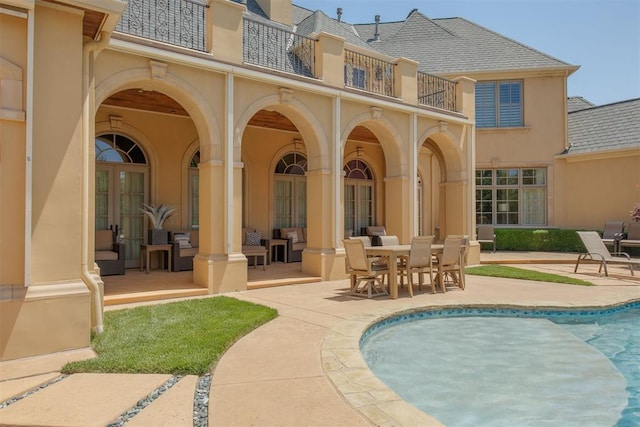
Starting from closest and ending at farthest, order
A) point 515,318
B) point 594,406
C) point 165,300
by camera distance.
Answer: point 594,406, point 515,318, point 165,300

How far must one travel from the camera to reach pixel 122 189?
1011 centimetres

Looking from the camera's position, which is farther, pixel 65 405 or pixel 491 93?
pixel 491 93

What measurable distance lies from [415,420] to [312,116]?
287 inches

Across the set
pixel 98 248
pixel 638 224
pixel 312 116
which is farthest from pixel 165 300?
pixel 638 224

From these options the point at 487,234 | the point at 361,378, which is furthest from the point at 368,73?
the point at 361,378

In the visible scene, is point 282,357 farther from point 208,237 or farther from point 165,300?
point 208,237

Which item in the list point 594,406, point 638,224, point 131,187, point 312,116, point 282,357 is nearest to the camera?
point 594,406

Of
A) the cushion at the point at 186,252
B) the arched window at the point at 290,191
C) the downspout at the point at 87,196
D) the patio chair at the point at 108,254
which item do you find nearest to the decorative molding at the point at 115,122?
the patio chair at the point at 108,254

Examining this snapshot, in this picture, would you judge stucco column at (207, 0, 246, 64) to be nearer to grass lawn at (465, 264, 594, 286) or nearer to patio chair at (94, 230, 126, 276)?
patio chair at (94, 230, 126, 276)

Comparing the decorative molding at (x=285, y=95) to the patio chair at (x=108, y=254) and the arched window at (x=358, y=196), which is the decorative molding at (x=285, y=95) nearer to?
the patio chair at (x=108, y=254)

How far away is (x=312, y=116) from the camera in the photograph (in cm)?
915

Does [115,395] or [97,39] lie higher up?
[97,39]

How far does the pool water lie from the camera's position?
11.6ft

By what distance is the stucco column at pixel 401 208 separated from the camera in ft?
35.7
